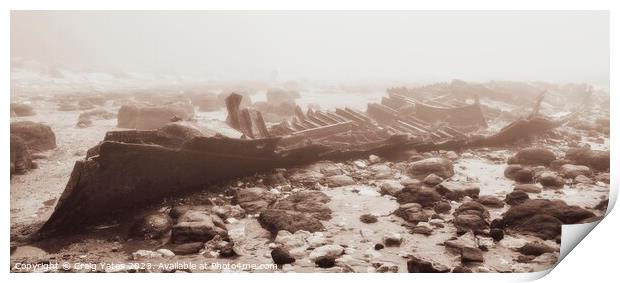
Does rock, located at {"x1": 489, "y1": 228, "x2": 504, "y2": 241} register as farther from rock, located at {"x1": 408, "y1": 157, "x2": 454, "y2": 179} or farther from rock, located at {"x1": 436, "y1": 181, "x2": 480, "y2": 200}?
rock, located at {"x1": 408, "y1": 157, "x2": 454, "y2": 179}

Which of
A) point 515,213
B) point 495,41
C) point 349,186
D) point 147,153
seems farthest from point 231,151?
point 495,41

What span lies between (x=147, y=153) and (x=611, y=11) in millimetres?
4742

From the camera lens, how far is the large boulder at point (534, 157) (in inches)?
194

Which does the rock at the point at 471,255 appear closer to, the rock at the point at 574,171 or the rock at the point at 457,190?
the rock at the point at 457,190

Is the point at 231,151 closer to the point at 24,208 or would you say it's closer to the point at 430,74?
the point at 24,208

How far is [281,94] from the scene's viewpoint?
21.1 ft

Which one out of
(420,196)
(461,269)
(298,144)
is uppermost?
(298,144)

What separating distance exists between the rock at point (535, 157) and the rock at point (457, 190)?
102cm

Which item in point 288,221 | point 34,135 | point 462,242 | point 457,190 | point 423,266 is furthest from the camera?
point 34,135

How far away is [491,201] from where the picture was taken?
4.12m

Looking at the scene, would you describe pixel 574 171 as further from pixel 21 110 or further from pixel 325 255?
pixel 21 110

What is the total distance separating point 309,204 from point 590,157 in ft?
11.2

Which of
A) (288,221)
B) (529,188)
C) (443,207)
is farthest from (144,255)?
(529,188)

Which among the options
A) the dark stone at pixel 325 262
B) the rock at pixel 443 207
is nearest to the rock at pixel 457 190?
the rock at pixel 443 207
